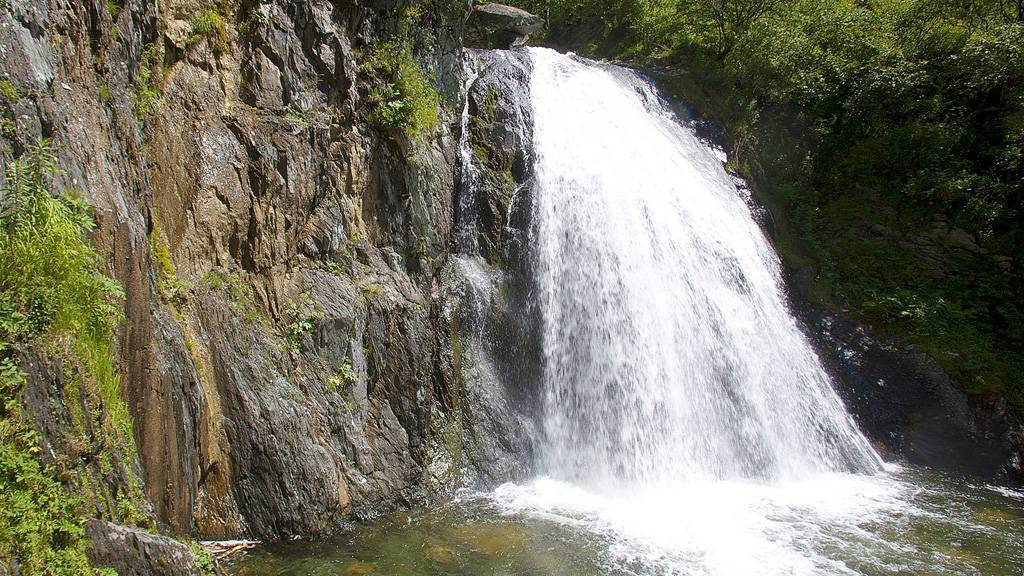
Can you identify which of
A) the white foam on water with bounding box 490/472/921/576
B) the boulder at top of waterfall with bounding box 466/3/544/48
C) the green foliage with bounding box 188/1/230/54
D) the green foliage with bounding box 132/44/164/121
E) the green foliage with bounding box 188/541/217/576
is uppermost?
the boulder at top of waterfall with bounding box 466/3/544/48

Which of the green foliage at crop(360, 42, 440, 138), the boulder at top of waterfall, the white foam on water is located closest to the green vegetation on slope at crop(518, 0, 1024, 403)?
the boulder at top of waterfall

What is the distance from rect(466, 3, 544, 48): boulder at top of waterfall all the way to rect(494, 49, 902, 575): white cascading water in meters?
4.49

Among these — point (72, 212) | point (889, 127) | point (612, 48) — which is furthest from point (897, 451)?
point (612, 48)

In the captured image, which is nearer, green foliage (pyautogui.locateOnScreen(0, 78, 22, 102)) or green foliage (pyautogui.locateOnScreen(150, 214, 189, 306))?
green foliage (pyautogui.locateOnScreen(0, 78, 22, 102))

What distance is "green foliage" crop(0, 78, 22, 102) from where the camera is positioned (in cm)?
365

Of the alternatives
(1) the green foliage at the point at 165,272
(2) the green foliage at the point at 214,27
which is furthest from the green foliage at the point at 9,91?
(2) the green foliage at the point at 214,27

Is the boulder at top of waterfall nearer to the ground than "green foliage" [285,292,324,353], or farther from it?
farther from it

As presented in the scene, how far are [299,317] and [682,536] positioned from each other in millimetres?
5093

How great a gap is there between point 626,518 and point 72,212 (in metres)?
6.36

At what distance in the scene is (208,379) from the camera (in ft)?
18.4

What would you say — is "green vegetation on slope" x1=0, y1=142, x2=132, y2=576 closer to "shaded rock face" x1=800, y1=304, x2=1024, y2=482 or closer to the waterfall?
the waterfall

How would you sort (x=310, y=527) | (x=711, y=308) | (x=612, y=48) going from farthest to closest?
(x=612, y=48) → (x=711, y=308) → (x=310, y=527)

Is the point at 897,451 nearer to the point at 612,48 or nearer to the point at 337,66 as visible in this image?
the point at 337,66

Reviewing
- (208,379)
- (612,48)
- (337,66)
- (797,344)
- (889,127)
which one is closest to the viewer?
(208,379)
